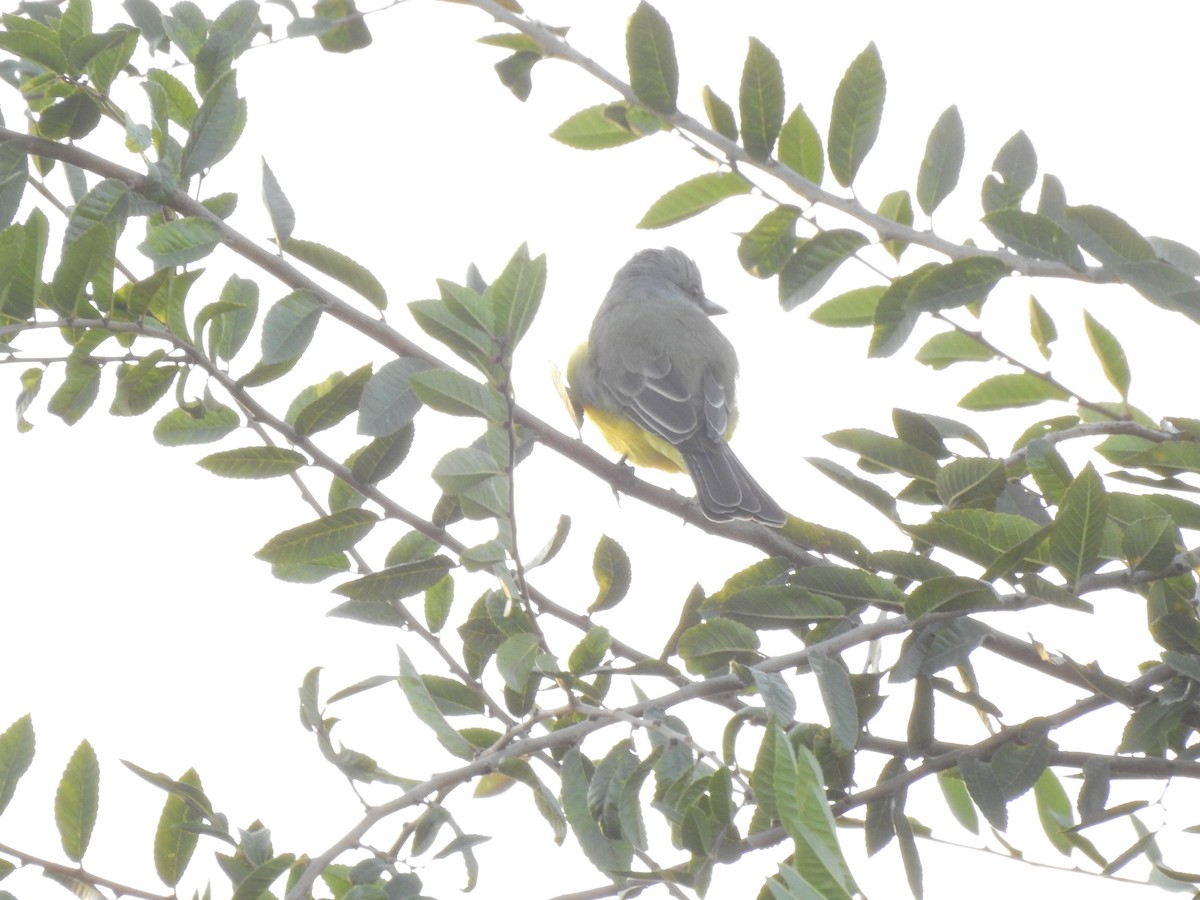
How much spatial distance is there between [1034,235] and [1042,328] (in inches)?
16.8

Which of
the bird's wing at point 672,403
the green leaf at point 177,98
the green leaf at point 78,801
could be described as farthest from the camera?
the bird's wing at point 672,403

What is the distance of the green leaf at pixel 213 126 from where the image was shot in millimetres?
2281

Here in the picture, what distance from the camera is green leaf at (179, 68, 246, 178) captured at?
7.48ft

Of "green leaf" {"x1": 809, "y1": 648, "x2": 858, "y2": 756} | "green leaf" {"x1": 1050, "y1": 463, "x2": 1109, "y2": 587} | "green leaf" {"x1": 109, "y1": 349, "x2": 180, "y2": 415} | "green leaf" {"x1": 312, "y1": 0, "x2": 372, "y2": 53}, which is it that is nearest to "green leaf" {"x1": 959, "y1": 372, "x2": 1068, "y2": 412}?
"green leaf" {"x1": 1050, "y1": 463, "x2": 1109, "y2": 587}

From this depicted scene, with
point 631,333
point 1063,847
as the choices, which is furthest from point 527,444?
point 631,333

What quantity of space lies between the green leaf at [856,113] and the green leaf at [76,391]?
4.21 ft

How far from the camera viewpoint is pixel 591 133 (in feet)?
8.26

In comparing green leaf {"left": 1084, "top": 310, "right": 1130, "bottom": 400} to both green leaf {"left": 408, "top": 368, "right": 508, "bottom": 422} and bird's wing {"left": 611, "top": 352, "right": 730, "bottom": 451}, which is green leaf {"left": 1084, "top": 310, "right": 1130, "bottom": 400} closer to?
green leaf {"left": 408, "top": 368, "right": 508, "bottom": 422}

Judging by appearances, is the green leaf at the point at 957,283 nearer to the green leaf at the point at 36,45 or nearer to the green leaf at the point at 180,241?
the green leaf at the point at 180,241

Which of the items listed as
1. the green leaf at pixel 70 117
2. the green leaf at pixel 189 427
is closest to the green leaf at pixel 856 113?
the green leaf at pixel 189 427

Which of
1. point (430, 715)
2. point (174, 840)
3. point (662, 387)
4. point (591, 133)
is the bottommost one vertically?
point (174, 840)

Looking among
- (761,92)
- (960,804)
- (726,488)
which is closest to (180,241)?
(761,92)

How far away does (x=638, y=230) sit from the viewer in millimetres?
2527

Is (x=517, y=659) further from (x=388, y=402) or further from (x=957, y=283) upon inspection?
(x=957, y=283)
